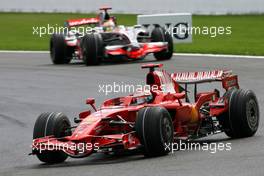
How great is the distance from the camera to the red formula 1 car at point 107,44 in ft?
80.5

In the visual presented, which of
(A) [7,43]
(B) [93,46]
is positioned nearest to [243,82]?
(B) [93,46]

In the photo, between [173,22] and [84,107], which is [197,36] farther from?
[84,107]

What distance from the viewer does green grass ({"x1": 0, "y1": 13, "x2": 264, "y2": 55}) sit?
28312 mm

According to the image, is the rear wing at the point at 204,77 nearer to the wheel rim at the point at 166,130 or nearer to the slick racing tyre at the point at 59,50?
the wheel rim at the point at 166,130

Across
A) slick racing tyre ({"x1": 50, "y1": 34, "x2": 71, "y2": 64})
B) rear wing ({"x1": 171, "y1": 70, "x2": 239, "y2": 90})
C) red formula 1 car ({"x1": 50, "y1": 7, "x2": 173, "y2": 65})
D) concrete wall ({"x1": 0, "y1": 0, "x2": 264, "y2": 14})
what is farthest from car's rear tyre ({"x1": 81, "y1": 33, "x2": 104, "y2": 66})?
concrete wall ({"x1": 0, "y1": 0, "x2": 264, "y2": 14})

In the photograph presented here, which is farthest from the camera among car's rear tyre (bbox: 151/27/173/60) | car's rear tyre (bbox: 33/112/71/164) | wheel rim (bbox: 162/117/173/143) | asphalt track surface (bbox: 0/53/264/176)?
car's rear tyre (bbox: 151/27/173/60)

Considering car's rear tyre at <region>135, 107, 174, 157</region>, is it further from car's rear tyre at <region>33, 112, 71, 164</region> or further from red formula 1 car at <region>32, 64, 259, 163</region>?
car's rear tyre at <region>33, 112, 71, 164</region>

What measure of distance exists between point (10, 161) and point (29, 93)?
7832mm

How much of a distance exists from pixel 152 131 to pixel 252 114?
86.8 inches

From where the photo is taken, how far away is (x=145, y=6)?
41.3m

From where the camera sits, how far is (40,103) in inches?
670

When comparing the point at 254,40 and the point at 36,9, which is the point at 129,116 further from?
the point at 36,9

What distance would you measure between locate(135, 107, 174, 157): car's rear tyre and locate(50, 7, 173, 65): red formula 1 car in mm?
14238

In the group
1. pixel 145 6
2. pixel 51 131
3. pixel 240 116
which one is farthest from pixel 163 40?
pixel 145 6
